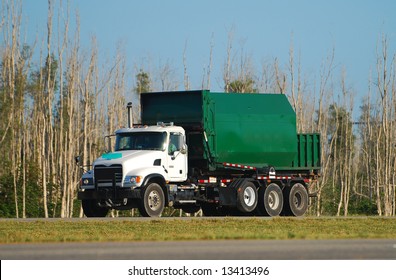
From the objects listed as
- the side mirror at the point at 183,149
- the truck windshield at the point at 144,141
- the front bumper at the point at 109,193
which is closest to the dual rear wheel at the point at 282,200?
the side mirror at the point at 183,149

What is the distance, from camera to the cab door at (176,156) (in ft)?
114

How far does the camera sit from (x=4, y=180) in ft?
153

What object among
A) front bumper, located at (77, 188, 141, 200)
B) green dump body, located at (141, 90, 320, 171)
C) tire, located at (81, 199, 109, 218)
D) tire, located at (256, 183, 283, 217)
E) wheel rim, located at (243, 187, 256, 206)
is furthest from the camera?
tire, located at (256, 183, 283, 217)

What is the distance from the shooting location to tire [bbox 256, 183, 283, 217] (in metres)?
37.3

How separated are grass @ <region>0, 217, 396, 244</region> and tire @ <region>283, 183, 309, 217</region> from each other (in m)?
6.51

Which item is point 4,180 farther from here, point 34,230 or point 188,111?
point 34,230

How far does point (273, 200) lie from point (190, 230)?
12.9 metres

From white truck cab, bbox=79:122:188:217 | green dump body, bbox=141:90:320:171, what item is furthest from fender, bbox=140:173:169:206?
green dump body, bbox=141:90:320:171

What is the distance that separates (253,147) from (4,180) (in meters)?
13.9

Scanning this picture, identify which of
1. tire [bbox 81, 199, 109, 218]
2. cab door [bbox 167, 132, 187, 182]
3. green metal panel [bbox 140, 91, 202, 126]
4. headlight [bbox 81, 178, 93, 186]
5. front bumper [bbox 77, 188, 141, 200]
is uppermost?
green metal panel [bbox 140, 91, 202, 126]

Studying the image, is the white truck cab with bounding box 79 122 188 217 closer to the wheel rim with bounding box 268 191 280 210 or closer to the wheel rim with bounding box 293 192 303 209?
the wheel rim with bounding box 268 191 280 210

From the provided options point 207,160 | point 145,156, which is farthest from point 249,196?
point 145,156

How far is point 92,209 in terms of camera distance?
3562 centimetres
